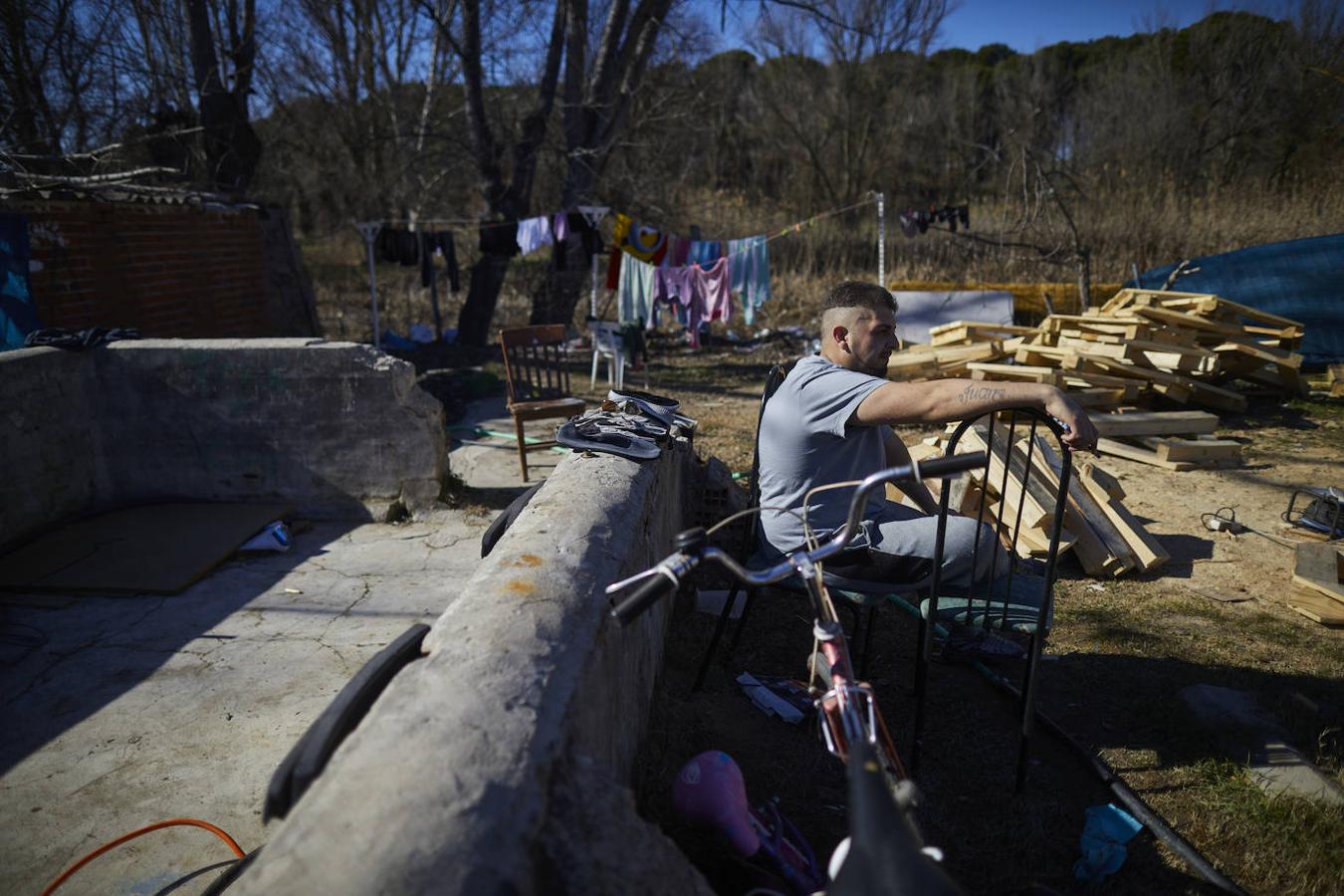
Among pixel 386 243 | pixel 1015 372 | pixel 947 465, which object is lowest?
pixel 1015 372

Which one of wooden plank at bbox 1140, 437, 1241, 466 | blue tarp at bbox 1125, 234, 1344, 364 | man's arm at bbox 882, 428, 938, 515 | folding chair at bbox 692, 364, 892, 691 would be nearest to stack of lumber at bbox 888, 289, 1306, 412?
wooden plank at bbox 1140, 437, 1241, 466

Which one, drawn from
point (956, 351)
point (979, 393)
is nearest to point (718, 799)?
point (979, 393)

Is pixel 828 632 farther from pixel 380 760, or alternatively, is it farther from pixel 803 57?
pixel 803 57

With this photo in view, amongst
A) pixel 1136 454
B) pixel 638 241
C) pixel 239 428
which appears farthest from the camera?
pixel 638 241

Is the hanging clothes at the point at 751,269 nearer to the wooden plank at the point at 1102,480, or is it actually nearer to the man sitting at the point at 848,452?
the wooden plank at the point at 1102,480

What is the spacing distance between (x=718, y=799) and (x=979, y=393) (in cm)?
145

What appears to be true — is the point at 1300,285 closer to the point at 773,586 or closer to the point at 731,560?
the point at 773,586

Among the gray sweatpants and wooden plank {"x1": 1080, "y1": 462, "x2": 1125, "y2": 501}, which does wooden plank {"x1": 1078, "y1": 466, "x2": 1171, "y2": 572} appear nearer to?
wooden plank {"x1": 1080, "y1": 462, "x2": 1125, "y2": 501}

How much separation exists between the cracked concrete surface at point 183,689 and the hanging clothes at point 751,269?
248 inches

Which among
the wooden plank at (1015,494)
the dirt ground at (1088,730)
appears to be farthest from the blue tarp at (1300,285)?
the wooden plank at (1015,494)

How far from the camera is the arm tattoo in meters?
2.52

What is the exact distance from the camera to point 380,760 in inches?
58.1

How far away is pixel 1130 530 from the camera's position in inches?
195

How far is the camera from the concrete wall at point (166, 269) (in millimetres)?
6832
